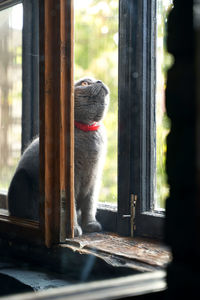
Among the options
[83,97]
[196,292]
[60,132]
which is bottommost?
[196,292]

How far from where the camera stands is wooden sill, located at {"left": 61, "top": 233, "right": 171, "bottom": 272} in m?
1.24

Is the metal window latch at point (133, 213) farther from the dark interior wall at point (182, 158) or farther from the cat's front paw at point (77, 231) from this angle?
the dark interior wall at point (182, 158)

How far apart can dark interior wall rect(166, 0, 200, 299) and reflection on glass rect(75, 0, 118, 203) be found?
0.89 meters

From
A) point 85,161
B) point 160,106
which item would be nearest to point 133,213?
point 85,161

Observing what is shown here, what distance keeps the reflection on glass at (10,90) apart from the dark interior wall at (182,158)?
4.85ft

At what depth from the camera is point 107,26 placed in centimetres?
166

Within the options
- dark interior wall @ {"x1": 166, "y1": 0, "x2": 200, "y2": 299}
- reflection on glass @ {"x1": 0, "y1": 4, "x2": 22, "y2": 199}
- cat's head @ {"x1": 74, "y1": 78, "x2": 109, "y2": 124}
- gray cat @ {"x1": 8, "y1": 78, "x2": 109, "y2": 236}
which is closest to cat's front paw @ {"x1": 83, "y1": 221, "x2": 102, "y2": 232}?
gray cat @ {"x1": 8, "y1": 78, "x2": 109, "y2": 236}

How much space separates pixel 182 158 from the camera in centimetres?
70

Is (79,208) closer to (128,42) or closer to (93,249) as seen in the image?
(93,249)

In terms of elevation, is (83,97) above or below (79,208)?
above

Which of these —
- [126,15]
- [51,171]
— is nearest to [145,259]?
[51,171]

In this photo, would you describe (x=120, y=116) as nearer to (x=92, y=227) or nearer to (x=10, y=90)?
(x=92, y=227)

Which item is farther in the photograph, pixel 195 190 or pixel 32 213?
pixel 32 213

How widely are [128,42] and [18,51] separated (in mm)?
Result: 805
